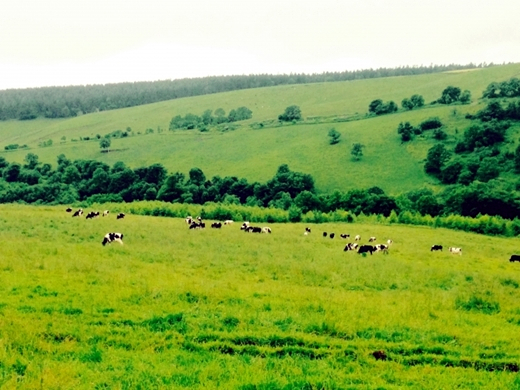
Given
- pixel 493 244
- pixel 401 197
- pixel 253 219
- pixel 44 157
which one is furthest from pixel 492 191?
pixel 44 157

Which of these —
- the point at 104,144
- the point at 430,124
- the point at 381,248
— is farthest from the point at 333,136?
the point at 381,248

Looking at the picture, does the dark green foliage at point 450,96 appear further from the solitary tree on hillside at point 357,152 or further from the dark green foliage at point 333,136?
the solitary tree on hillside at point 357,152

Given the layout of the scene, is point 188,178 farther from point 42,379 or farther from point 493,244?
point 42,379

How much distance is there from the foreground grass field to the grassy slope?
200 feet

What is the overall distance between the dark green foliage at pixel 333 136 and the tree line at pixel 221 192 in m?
15.8

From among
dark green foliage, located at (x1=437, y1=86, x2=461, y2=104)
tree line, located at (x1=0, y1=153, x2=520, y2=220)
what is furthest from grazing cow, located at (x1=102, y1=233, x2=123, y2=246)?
dark green foliage, located at (x1=437, y1=86, x2=461, y2=104)

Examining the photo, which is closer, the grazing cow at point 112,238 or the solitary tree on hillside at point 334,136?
the grazing cow at point 112,238

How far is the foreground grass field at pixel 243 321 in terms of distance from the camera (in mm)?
9328

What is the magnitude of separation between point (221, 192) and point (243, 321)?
72.5 m

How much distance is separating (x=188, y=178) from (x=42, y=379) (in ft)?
282

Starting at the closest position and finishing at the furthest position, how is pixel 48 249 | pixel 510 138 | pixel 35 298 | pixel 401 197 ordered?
pixel 35 298 < pixel 48 249 < pixel 401 197 < pixel 510 138

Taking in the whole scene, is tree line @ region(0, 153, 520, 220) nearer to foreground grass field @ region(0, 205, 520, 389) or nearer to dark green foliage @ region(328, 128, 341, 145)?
dark green foliage @ region(328, 128, 341, 145)

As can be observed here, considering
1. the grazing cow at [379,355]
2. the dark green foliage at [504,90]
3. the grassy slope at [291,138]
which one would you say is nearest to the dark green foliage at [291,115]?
the grassy slope at [291,138]

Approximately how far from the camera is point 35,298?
47.1 feet
